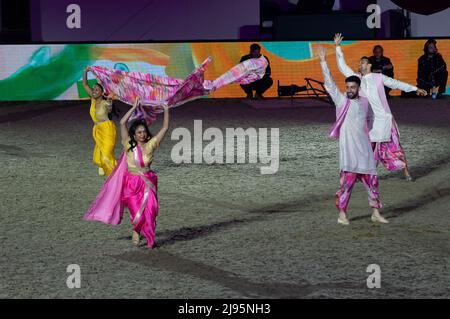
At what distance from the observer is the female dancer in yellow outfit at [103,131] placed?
13.9 metres

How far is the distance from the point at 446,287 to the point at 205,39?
20.0 m

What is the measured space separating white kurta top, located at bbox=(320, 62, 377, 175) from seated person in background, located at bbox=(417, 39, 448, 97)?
1628cm

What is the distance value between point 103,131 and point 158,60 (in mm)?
13001

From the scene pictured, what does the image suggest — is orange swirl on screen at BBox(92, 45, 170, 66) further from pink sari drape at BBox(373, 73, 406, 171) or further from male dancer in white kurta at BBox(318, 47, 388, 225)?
male dancer in white kurta at BBox(318, 47, 388, 225)

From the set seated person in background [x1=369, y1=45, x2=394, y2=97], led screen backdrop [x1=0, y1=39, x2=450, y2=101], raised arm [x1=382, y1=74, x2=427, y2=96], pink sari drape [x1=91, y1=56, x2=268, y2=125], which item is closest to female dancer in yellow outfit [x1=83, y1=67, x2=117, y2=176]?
pink sari drape [x1=91, y1=56, x2=268, y2=125]

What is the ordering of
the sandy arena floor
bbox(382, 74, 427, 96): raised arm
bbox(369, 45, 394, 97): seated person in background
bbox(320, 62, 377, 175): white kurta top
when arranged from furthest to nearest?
1. bbox(369, 45, 394, 97): seated person in background
2. bbox(382, 74, 427, 96): raised arm
3. bbox(320, 62, 377, 175): white kurta top
4. the sandy arena floor

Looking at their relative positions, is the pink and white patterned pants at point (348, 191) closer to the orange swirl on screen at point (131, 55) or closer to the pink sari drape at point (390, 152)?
the pink sari drape at point (390, 152)

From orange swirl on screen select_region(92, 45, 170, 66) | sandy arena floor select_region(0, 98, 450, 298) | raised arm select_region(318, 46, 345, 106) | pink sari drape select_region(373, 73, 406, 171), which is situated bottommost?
sandy arena floor select_region(0, 98, 450, 298)

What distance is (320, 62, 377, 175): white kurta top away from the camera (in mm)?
10398

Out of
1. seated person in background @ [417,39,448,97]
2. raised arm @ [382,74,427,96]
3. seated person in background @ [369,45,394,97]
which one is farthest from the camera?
seated person in background @ [417,39,448,97]

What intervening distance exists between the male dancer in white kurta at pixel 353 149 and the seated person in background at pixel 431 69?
16.3 metres

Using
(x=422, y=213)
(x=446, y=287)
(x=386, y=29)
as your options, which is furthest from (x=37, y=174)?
(x=386, y=29)

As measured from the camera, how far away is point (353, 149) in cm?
1041
